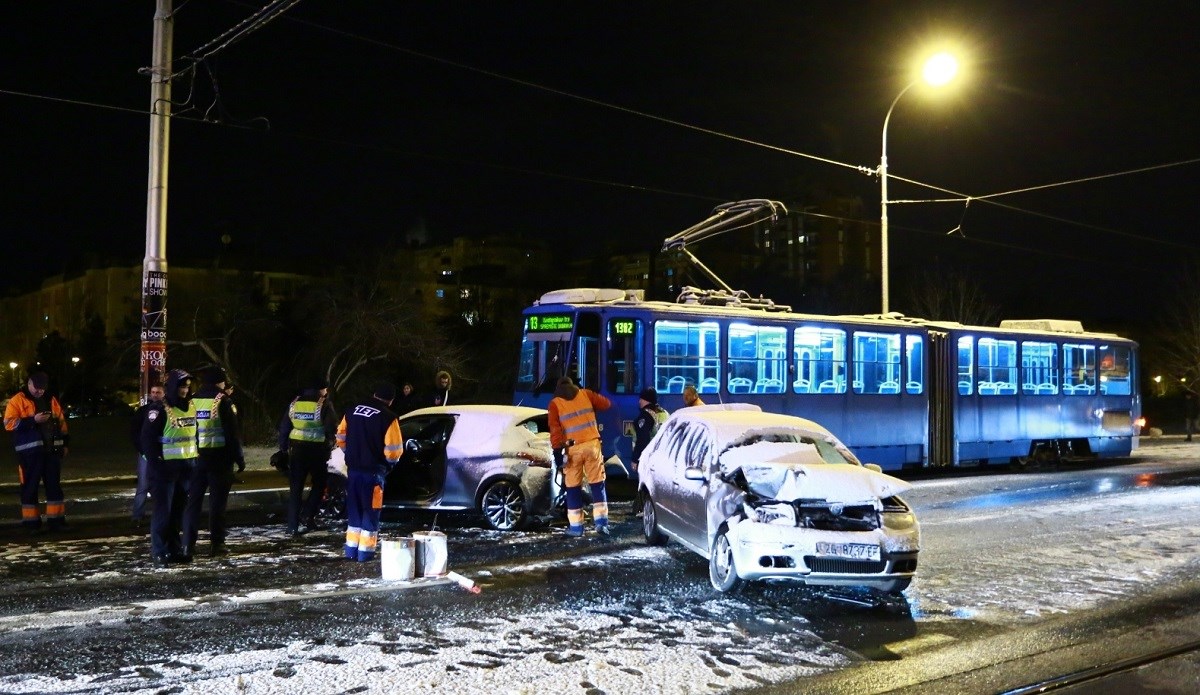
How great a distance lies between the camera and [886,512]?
9.24 metres

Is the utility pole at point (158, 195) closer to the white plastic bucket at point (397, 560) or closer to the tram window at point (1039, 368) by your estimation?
the white plastic bucket at point (397, 560)

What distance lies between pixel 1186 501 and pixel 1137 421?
11.7 metres

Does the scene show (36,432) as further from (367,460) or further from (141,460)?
(367,460)

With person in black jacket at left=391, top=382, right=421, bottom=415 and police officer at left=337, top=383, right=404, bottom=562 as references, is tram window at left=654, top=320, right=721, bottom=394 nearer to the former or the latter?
person in black jacket at left=391, top=382, right=421, bottom=415

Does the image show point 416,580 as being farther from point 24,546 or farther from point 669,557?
point 24,546

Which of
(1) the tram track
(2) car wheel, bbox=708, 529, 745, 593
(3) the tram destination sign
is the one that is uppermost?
(3) the tram destination sign

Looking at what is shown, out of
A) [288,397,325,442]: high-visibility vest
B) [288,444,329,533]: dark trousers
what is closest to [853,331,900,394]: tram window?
[288,444,329,533]: dark trousers

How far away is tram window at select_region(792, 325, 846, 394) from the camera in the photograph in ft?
66.6

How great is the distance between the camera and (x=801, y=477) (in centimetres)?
920

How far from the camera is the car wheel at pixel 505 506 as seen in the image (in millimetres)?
12797

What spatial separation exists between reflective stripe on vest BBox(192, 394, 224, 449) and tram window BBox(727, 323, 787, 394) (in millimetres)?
10407

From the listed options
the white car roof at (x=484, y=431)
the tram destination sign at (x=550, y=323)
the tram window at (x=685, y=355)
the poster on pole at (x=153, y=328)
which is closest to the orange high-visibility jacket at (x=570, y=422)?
the white car roof at (x=484, y=431)

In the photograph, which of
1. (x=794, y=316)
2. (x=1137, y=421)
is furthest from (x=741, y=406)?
(x=1137, y=421)

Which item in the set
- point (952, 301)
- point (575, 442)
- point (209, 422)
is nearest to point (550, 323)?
point (575, 442)
